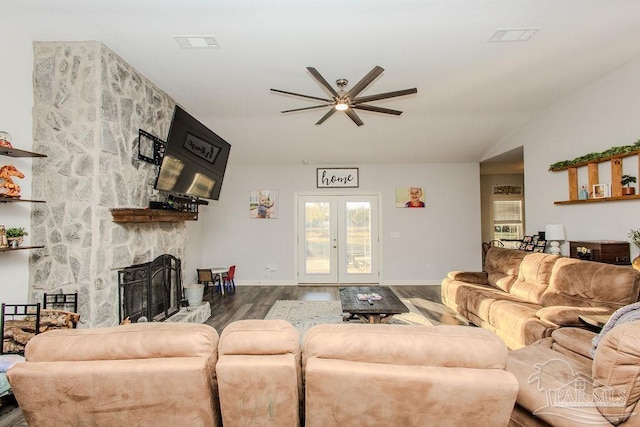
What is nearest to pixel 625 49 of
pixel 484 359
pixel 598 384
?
pixel 598 384

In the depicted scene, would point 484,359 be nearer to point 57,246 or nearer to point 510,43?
point 510,43

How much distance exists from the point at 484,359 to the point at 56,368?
1.70 meters

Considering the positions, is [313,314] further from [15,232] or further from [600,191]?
[600,191]

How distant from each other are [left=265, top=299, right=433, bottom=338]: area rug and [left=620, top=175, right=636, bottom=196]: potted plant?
8.88ft

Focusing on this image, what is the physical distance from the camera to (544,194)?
4891mm

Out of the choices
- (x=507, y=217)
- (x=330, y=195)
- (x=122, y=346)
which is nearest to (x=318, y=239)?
(x=330, y=195)

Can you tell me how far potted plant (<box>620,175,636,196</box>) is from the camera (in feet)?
11.3

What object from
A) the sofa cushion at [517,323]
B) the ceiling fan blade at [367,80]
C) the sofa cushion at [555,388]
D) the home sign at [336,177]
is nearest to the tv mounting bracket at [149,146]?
the ceiling fan blade at [367,80]

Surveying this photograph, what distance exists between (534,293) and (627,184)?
165cm

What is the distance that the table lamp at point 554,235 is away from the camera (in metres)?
4.32

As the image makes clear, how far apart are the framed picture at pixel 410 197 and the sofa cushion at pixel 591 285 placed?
3412 millimetres

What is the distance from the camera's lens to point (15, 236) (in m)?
2.62

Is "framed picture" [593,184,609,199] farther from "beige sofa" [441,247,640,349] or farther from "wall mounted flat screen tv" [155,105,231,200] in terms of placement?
"wall mounted flat screen tv" [155,105,231,200]

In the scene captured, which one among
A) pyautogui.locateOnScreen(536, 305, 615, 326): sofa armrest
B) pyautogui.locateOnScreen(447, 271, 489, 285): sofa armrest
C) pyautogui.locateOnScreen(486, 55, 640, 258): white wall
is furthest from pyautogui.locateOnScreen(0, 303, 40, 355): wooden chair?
pyautogui.locateOnScreen(486, 55, 640, 258): white wall
